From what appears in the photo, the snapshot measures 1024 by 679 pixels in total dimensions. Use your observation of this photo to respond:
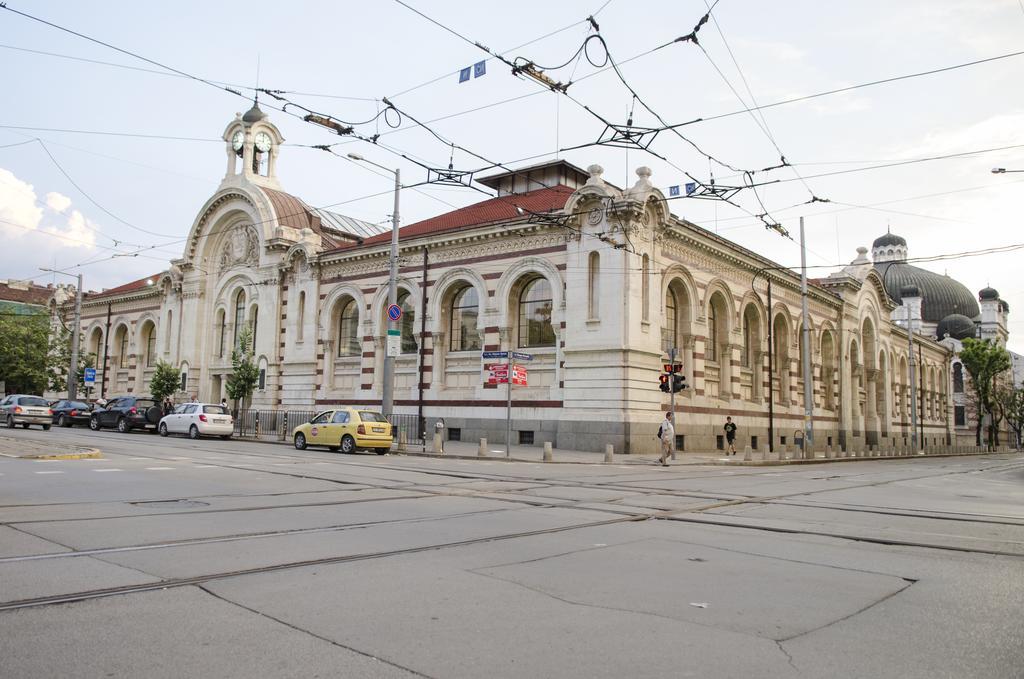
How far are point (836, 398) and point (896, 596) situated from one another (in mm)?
46649

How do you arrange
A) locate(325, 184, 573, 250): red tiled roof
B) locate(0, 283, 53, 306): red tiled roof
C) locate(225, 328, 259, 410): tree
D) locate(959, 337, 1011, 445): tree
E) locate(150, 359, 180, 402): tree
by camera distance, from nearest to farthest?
locate(325, 184, 573, 250): red tiled roof, locate(225, 328, 259, 410): tree, locate(150, 359, 180, 402): tree, locate(959, 337, 1011, 445): tree, locate(0, 283, 53, 306): red tiled roof

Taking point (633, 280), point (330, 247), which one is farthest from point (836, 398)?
point (330, 247)

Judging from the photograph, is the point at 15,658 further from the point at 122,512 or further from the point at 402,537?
the point at 122,512

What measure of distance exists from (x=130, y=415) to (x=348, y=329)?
37.5ft

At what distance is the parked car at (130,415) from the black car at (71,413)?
8.46ft

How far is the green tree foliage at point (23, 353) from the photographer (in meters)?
55.8

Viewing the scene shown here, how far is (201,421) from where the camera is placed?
32.8 metres

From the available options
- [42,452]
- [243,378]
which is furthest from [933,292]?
[42,452]

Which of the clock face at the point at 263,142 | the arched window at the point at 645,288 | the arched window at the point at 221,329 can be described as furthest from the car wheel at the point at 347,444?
the clock face at the point at 263,142

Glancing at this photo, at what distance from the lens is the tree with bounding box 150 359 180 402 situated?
43438 mm

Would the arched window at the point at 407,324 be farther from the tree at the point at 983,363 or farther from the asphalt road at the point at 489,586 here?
the tree at the point at 983,363

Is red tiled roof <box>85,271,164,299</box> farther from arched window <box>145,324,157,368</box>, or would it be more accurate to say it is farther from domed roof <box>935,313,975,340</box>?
domed roof <box>935,313,975,340</box>

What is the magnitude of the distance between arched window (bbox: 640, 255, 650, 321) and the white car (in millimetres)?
18922

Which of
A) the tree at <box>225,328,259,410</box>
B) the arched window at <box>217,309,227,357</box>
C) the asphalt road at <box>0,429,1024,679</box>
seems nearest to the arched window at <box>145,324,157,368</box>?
the arched window at <box>217,309,227,357</box>
